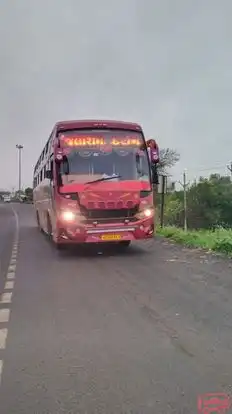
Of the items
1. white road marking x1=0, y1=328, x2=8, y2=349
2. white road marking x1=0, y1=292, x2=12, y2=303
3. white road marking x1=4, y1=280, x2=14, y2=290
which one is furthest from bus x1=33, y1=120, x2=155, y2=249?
white road marking x1=0, y1=328, x2=8, y2=349

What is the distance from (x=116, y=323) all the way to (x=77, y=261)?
6.74 m

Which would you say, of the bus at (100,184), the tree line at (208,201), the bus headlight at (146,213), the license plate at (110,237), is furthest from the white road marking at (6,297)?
the tree line at (208,201)

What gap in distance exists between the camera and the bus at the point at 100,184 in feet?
43.9

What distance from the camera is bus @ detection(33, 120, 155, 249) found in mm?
13375

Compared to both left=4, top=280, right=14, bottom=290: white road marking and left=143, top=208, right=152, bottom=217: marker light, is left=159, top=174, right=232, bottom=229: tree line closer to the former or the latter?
left=143, top=208, right=152, bottom=217: marker light

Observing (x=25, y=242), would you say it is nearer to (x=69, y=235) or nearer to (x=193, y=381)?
(x=69, y=235)

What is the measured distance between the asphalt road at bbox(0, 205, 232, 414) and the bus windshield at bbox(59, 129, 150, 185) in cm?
314

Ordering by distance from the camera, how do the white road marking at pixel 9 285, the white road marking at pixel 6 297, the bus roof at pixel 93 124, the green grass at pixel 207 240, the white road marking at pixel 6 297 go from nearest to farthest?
→ the white road marking at pixel 6 297 < the white road marking at pixel 6 297 < the white road marking at pixel 9 285 < the bus roof at pixel 93 124 < the green grass at pixel 207 240

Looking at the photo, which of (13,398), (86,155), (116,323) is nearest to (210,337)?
(116,323)

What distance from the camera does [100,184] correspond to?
1347 cm

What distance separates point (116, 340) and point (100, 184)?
7882 mm

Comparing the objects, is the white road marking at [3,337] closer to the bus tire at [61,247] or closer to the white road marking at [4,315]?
the white road marking at [4,315]

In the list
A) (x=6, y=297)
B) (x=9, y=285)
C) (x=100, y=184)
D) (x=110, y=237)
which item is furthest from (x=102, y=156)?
(x=6, y=297)

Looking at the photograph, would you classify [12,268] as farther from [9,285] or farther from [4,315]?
[4,315]
